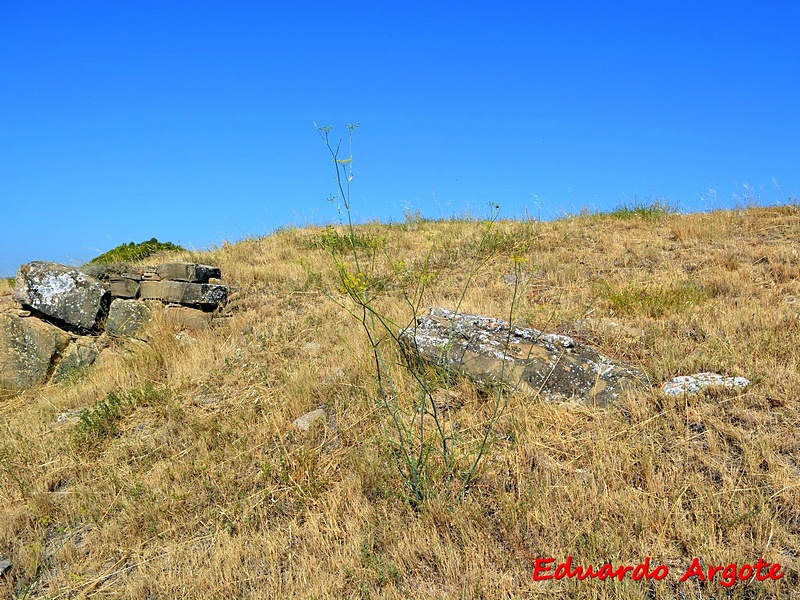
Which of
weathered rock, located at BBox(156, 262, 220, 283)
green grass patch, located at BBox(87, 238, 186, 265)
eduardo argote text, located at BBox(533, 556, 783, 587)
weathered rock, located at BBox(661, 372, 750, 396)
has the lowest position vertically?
eduardo argote text, located at BBox(533, 556, 783, 587)

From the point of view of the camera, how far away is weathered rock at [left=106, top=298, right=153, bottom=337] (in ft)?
28.2

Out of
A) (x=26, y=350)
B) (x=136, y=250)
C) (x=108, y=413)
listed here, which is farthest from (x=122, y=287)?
(x=136, y=250)

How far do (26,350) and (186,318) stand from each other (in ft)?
6.83

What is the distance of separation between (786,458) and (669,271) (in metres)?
5.23

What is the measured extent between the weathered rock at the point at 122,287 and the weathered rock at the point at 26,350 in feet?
3.12

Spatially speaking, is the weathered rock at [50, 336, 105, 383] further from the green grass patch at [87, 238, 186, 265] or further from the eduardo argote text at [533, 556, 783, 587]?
the eduardo argote text at [533, 556, 783, 587]

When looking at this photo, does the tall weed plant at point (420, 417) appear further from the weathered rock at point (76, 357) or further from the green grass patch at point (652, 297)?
the weathered rock at point (76, 357)

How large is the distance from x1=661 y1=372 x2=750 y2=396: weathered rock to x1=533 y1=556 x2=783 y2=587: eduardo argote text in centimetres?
179

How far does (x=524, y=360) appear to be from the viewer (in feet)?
17.4

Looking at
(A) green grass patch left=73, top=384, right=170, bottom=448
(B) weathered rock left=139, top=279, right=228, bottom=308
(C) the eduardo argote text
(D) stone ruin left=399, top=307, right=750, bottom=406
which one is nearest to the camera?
(C) the eduardo argote text

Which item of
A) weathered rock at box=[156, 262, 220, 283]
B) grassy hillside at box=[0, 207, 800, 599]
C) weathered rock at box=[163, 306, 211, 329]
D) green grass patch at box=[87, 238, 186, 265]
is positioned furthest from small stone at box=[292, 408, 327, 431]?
green grass patch at box=[87, 238, 186, 265]

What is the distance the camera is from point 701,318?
6500mm

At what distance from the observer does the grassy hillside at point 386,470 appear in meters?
3.48

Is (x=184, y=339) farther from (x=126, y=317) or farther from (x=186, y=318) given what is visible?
(x=126, y=317)
